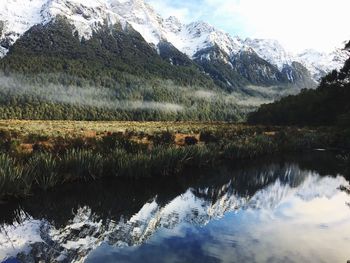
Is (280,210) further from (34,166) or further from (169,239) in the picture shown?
(34,166)

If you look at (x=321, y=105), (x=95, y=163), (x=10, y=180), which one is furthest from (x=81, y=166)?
(x=321, y=105)

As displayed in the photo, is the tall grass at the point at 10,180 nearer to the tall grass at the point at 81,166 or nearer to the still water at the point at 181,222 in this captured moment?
the still water at the point at 181,222

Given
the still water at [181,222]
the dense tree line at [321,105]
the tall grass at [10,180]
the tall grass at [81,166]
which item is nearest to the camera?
the still water at [181,222]

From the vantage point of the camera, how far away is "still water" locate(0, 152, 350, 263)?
11.7m

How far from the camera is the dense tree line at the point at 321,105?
72.7 metres

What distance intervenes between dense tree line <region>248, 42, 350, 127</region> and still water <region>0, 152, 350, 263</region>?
1900 inches

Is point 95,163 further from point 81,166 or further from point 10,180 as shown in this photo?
point 10,180

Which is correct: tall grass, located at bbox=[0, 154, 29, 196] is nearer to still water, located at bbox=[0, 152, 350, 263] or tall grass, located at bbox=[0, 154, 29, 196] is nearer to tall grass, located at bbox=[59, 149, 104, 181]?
still water, located at bbox=[0, 152, 350, 263]

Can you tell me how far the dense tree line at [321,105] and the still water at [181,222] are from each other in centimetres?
4827

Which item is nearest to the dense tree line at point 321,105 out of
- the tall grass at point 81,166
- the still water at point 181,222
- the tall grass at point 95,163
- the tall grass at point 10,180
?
the tall grass at point 95,163

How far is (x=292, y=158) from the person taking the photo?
3659 cm

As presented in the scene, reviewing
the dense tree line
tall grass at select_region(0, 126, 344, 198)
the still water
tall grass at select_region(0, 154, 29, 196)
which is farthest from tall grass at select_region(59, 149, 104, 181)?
the dense tree line

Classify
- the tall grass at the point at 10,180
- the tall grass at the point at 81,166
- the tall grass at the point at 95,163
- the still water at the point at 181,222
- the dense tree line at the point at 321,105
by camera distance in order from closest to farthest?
Result: 1. the still water at the point at 181,222
2. the tall grass at the point at 10,180
3. the tall grass at the point at 95,163
4. the tall grass at the point at 81,166
5. the dense tree line at the point at 321,105

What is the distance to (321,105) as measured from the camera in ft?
251
